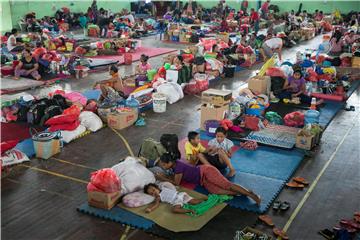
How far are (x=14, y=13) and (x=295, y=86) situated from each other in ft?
59.0

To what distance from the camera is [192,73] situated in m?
12.3

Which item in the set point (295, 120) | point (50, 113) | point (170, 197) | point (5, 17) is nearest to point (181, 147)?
point (170, 197)

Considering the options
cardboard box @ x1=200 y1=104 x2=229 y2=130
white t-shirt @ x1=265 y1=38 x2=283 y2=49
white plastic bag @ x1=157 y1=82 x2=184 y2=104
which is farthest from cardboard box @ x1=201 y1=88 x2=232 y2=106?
white t-shirt @ x1=265 y1=38 x2=283 y2=49

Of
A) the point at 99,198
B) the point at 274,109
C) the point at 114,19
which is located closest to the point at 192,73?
the point at 274,109

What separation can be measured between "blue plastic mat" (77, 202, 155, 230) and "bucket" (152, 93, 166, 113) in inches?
173

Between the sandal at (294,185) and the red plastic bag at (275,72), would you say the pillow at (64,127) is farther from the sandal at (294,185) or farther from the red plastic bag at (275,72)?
the red plastic bag at (275,72)

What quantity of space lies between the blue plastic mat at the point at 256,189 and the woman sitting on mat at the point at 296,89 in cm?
442

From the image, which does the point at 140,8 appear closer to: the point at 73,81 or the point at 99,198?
the point at 73,81

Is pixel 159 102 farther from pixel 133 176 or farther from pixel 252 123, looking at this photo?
pixel 133 176

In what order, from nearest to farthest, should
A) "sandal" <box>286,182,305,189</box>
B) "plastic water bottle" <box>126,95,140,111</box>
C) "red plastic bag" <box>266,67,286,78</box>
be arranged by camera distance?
"sandal" <box>286,182,305,189</box>
"plastic water bottle" <box>126,95,140,111</box>
"red plastic bag" <box>266,67,286,78</box>

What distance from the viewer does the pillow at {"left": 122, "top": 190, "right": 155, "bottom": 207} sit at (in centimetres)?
577

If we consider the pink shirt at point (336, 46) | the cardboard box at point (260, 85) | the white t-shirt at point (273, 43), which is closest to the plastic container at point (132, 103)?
the cardboard box at point (260, 85)

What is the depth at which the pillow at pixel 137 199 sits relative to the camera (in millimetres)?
5770

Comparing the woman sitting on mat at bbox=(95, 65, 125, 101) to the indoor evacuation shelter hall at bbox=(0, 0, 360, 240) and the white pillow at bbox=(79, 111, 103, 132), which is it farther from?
the white pillow at bbox=(79, 111, 103, 132)
